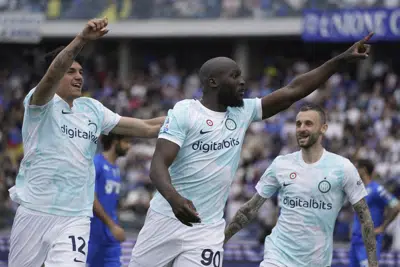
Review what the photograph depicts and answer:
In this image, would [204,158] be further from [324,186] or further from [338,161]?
[338,161]

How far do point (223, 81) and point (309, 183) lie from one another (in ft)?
5.79

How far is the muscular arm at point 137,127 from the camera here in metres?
8.80

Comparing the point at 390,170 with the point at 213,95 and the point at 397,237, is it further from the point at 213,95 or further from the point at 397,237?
the point at 213,95

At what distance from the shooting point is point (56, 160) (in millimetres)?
8289

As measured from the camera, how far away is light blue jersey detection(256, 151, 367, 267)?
9.09 m

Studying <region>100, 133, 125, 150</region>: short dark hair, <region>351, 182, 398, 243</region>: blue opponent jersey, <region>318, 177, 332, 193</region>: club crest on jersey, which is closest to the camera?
<region>318, 177, 332, 193</region>: club crest on jersey

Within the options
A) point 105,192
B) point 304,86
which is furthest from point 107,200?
point 304,86

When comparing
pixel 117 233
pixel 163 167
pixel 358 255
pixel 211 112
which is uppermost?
pixel 211 112

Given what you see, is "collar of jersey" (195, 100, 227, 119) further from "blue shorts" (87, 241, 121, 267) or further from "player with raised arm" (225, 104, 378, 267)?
"blue shorts" (87, 241, 121, 267)

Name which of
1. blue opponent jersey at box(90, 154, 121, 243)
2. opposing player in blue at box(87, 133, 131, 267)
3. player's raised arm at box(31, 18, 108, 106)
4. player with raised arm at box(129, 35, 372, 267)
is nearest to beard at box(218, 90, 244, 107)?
player with raised arm at box(129, 35, 372, 267)

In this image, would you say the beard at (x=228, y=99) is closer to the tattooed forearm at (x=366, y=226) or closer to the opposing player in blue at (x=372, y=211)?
the tattooed forearm at (x=366, y=226)

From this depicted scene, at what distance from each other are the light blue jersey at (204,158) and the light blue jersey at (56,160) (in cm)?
83

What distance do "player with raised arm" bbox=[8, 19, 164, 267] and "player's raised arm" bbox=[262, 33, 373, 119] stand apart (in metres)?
1.47

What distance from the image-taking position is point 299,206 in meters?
9.16
